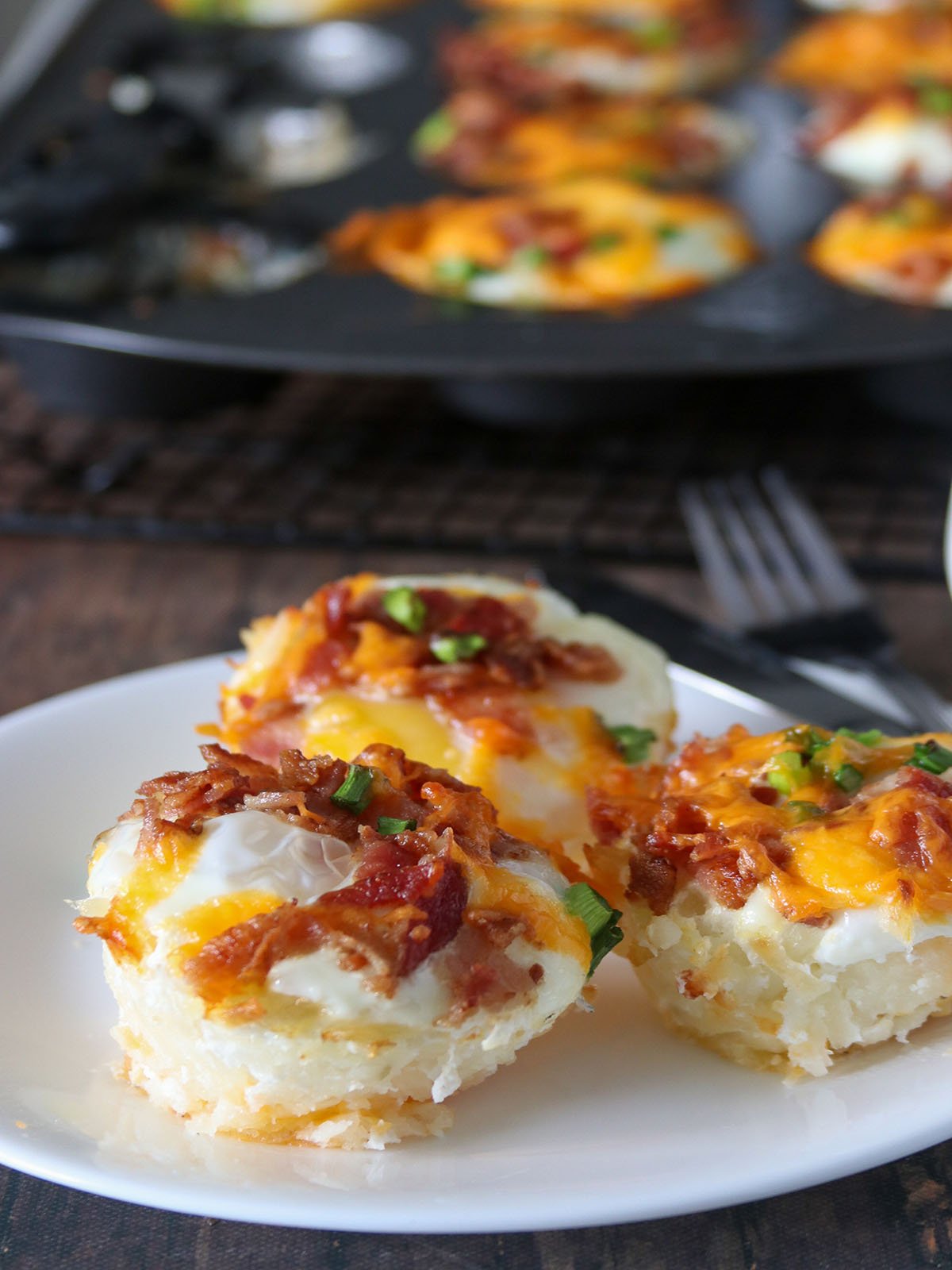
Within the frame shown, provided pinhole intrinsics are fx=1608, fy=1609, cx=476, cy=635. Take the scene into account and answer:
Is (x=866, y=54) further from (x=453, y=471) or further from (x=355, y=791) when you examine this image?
(x=355, y=791)

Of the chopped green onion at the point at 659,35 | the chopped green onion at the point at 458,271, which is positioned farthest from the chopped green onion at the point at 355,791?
the chopped green onion at the point at 659,35

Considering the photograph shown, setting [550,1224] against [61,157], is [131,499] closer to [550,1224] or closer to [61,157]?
[61,157]

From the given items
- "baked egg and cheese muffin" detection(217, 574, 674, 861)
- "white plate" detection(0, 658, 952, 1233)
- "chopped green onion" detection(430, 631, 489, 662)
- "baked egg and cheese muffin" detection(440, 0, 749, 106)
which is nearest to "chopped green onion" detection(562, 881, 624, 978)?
"white plate" detection(0, 658, 952, 1233)

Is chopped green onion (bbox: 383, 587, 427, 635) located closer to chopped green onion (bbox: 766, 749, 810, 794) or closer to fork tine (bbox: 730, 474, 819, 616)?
chopped green onion (bbox: 766, 749, 810, 794)

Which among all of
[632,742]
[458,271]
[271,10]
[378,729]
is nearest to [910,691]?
[632,742]

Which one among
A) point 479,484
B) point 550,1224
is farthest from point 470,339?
point 550,1224
